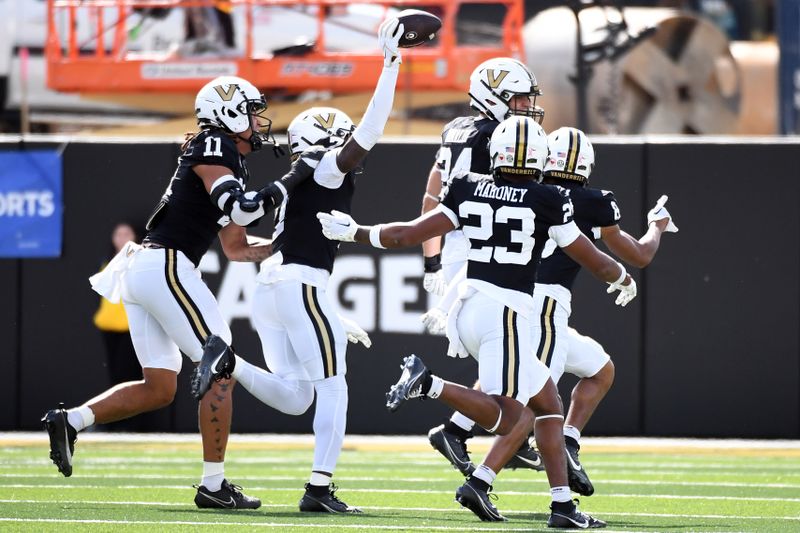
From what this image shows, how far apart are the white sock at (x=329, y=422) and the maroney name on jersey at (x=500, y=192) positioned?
1.13m

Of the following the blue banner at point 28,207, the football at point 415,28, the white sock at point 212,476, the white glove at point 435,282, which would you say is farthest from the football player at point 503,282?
the blue banner at point 28,207

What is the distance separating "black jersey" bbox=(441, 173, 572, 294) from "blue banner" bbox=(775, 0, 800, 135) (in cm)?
832

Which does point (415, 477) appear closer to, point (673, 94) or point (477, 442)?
point (477, 442)

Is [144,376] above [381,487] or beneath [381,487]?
above

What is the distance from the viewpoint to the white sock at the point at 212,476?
7801mm

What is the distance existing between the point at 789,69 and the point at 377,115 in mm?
8421

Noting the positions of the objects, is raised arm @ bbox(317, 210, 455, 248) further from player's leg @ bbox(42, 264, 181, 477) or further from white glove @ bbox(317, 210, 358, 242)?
player's leg @ bbox(42, 264, 181, 477)

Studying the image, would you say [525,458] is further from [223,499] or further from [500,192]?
[500,192]

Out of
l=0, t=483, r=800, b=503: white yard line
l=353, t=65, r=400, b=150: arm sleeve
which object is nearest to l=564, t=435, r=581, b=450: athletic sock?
l=0, t=483, r=800, b=503: white yard line

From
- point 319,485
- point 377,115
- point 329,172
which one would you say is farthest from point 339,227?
point 319,485

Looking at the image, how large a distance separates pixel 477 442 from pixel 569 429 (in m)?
3.45

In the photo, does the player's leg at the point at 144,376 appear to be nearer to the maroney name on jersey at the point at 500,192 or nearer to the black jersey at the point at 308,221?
the black jersey at the point at 308,221

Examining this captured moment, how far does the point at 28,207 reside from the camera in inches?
494

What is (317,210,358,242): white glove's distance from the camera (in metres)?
7.42
